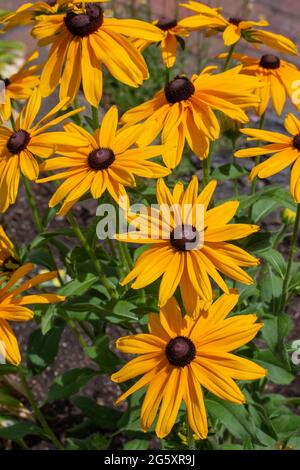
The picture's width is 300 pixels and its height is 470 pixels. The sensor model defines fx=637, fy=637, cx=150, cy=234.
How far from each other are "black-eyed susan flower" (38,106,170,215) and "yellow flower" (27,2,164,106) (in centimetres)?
7

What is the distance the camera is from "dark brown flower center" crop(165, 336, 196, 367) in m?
1.08

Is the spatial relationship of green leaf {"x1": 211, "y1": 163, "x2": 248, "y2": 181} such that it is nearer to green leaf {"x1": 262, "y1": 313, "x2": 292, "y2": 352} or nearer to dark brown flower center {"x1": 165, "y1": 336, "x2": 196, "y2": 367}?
green leaf {"x1": 262, "y1": 313, "x2": 292, "y2": 352}

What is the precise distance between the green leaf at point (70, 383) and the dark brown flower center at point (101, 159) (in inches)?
26.5

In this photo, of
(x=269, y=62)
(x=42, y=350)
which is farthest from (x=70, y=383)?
(x=269, y=62)

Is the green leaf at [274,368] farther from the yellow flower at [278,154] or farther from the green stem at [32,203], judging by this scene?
the green stem at [32,203]

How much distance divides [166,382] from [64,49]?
0.66 meters

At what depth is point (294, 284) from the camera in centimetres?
146

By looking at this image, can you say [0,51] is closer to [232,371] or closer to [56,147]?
[56,147]

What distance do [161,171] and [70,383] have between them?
0.76 m

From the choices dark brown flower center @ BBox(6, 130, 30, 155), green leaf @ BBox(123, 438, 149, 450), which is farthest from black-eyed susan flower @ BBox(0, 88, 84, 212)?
green leaf @ BBox(123, 438, 149, 450)

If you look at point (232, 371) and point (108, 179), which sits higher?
point (108, 179)

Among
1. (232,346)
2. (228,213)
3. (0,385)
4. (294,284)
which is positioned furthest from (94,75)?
(0,385)

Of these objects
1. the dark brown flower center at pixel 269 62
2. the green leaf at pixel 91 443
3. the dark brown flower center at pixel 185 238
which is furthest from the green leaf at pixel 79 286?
the dark brown flower center at pixel 269 62

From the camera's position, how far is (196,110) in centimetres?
123
